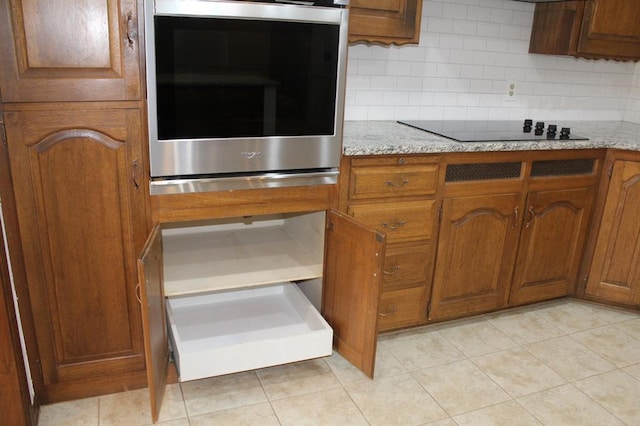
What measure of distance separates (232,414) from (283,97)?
1.14 m

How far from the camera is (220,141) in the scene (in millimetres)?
Result: 1804

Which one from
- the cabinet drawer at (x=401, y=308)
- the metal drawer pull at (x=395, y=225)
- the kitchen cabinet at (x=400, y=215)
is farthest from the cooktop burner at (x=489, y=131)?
the cabinet drawer at (x=401, y=308)

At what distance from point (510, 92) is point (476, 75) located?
0.27 meters

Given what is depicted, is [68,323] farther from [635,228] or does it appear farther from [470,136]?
[635,228]

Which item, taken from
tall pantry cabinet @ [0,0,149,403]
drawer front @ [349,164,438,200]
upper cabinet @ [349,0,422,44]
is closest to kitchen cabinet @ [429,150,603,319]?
drawer front @ [349,164,438,200]

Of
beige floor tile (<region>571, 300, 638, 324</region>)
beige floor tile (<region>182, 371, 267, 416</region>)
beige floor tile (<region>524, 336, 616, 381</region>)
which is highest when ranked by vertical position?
beige floor tile (<region>571, 300, 638, 324</region>)

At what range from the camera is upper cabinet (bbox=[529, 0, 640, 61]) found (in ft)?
8.98

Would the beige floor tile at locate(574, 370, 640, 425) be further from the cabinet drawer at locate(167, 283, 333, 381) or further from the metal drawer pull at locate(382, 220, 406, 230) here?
the cabinet drawer at locate(167, 283, 333, 381)

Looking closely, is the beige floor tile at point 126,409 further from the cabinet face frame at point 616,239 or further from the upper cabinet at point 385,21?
the cabinet face frame at point 616,239

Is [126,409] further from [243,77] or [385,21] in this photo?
[385,21]

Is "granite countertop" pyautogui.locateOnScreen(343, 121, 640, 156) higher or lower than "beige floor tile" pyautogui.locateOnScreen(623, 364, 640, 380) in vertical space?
higher

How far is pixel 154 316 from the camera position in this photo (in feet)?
5.53

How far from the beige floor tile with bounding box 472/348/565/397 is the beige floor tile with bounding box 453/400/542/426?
10 centimetres

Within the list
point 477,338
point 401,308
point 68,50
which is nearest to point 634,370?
point 477,338
